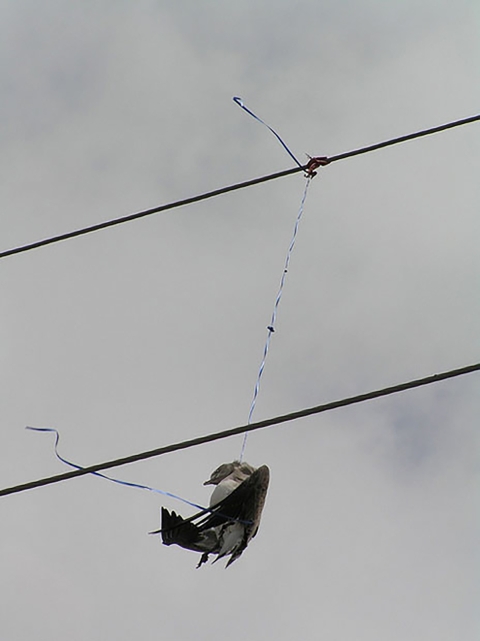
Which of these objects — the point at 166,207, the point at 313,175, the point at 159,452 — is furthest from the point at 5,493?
the point at 313,175

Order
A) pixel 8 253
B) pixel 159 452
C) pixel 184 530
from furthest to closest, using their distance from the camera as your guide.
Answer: pixel 8 253 → pixel 184 530 → pixel 159 452

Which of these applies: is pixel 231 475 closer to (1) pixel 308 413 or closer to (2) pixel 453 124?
(1) pixel 308 413

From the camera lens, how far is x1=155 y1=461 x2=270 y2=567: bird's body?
6.74m

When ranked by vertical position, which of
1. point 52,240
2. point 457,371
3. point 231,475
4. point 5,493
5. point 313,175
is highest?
point 313,175

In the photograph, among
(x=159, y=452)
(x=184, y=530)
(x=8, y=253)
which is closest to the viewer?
(x=159, y=452)

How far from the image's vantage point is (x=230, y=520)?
677cm

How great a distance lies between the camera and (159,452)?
571 centimetres

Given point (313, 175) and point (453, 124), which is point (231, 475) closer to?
point (313, 175)

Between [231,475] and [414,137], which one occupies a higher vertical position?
[414,137]

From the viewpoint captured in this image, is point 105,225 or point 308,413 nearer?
point 308,413

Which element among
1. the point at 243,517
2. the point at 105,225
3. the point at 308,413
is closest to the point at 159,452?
the point at 308,413

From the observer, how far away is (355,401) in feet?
18.8

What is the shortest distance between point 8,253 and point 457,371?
9.24ft

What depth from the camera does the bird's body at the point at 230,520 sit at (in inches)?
265
